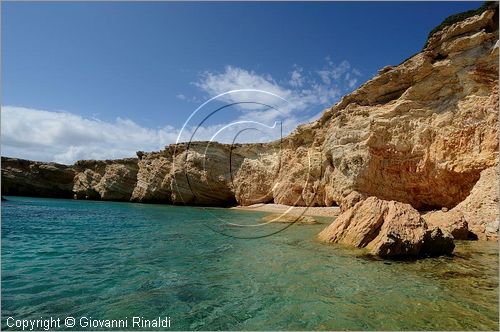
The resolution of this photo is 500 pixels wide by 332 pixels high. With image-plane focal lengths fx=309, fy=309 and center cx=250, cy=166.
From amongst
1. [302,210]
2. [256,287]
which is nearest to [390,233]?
[256,287]

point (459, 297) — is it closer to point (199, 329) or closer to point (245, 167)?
point (199, 329)

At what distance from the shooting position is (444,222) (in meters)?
16.6

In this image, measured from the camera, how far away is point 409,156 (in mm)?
28922

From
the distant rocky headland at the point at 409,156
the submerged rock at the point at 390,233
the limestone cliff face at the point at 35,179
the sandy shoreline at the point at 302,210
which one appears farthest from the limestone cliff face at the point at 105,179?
the submerged rock at the point at 390,233

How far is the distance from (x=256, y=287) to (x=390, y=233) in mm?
6283

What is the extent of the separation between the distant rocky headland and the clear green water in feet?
6.88

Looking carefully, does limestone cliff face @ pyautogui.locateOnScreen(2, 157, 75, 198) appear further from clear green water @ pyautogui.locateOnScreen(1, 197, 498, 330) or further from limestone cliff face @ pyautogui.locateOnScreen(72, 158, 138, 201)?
clear green water @ pyautogui.locateOnScreen(1, 197, 498, 330)

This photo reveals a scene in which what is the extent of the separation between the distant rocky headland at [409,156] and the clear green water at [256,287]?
210 cm

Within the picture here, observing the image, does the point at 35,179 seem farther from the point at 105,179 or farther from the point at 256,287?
the point at 256,287

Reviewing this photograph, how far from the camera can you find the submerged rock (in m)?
11.8

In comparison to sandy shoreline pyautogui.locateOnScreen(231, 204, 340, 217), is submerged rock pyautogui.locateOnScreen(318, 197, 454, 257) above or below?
above

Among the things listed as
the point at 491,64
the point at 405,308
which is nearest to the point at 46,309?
the point at 405,308

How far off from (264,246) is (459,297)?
8.72 metres

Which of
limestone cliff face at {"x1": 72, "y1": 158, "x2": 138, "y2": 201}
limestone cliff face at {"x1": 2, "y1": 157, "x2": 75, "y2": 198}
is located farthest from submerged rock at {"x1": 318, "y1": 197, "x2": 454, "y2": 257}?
limestone cliff face at {"x1": 2, "y1": 157, "x2": 75, "y2": 198}
